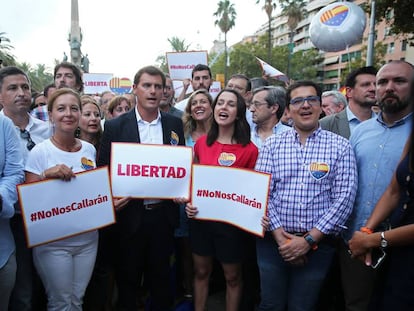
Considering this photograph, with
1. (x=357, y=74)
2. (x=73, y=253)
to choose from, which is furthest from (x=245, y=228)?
(x=357, y=74)

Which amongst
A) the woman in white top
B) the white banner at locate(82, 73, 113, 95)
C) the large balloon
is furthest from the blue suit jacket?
the white banner at locate(82, 73, 113, 95)

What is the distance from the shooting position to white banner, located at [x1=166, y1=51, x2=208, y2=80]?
278 inches

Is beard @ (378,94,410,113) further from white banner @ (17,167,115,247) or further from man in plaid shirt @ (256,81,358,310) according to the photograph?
white banner @ (17,167,115,247)

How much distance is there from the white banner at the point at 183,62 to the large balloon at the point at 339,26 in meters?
3.05

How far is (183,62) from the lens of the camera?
7.12 meters

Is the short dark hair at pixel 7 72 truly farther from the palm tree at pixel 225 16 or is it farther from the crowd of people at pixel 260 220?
the palm tree at pixel 225 16

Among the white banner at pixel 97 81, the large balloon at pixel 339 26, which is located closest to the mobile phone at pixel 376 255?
the large balloon at pixel 339 26

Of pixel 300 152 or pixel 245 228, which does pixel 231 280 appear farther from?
pixel 300 152

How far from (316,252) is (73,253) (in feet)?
6.23

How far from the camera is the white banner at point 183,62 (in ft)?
23.2

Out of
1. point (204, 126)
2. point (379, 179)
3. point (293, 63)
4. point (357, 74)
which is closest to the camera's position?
point (379, 179)

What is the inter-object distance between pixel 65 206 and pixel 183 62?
5192 mm

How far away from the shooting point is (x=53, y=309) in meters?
2.59

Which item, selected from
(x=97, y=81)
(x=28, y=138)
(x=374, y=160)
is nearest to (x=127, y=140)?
(x=28, y=138)
